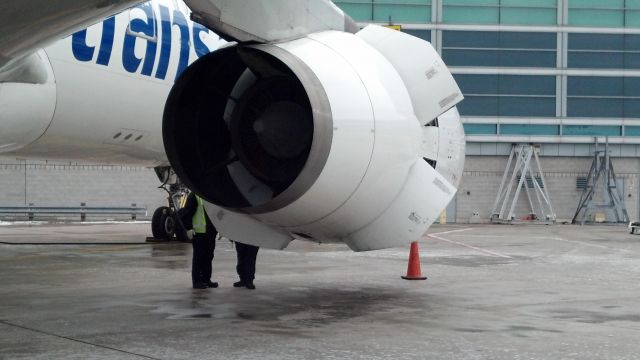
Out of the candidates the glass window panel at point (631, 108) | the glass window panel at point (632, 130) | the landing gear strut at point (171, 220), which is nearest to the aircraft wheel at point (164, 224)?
the landing gear strut at point (171, 220)

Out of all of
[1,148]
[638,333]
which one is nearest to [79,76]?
[1,148]

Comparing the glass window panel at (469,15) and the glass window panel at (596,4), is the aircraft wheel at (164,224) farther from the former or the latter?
the glass window panel at (596,4)

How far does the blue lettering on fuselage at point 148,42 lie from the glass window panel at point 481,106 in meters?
30.5

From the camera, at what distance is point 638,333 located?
301 inches

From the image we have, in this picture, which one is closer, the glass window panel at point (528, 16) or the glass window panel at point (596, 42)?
the glass window panel at point (528, 16)

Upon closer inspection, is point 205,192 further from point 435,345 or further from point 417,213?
point 435,345

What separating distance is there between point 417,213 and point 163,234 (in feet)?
42.1

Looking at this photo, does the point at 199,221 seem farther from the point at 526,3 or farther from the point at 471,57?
the point at 526,3

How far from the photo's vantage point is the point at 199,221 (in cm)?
1055

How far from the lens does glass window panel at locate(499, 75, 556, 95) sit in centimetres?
4241

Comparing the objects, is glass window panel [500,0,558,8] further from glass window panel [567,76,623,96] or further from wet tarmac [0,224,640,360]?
wet tarmac [0,224,640,360]

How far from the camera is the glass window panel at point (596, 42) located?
140 ft

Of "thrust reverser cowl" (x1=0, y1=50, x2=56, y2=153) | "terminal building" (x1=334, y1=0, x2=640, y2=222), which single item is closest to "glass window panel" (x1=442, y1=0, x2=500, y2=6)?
"terminal building" (x1=334, y1=0, x2=640, y2=222)

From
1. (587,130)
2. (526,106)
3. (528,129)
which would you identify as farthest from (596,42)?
(528,129)
